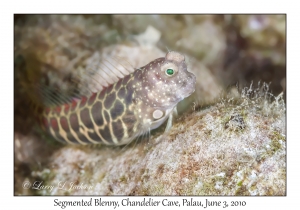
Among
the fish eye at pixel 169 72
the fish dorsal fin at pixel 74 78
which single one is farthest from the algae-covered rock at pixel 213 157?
the fish dorsal fin at pixel 74 78

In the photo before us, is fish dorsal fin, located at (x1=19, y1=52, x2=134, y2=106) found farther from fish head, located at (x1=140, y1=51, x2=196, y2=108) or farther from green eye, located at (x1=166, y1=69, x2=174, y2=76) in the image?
green eye, located at (x1=166, y1=69, x2=174, y2=76)

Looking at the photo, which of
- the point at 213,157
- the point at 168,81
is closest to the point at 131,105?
the point at 168,81

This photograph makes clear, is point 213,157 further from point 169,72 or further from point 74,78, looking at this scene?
point 74,78
